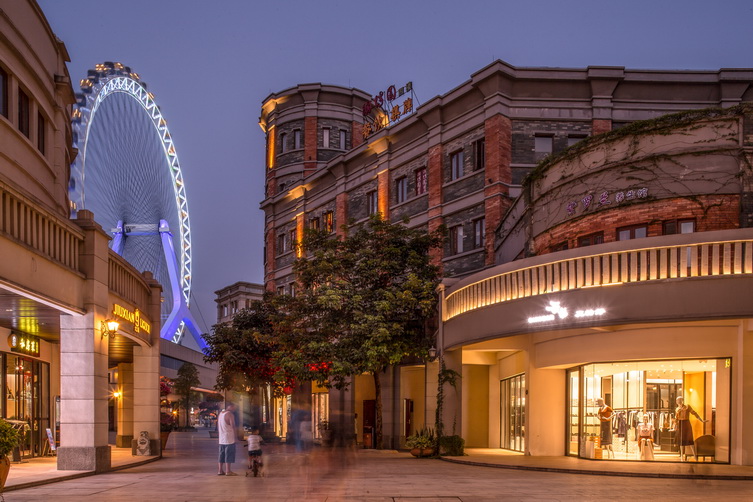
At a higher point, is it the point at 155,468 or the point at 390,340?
the point at 390,340

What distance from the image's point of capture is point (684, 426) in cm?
2206

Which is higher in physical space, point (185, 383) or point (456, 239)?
point (456, 239)

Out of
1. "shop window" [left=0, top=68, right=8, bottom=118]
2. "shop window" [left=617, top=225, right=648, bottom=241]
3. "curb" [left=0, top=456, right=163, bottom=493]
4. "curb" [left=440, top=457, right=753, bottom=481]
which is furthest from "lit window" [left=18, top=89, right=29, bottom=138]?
"shop window" [left=617, top=225, right=648, bottom=241]

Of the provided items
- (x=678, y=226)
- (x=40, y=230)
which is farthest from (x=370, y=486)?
(x=678, y=226)

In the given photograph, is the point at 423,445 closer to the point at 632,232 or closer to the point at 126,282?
the point at 632,232

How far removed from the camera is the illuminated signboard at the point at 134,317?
2355cm

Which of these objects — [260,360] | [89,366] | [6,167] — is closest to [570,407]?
[89,366]

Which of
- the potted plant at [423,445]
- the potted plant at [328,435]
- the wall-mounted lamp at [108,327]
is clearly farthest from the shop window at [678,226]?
the potted plant at [328,435]

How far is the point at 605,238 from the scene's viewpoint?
24.4m

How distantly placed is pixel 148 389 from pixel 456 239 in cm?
1632

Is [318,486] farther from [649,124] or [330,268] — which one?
[330,268]

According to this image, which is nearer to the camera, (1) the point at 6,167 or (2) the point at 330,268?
(1) the point at 6,167

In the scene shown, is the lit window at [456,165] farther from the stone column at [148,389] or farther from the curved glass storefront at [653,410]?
the stone column at [148,389]

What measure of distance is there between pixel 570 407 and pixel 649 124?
29.6 feet
